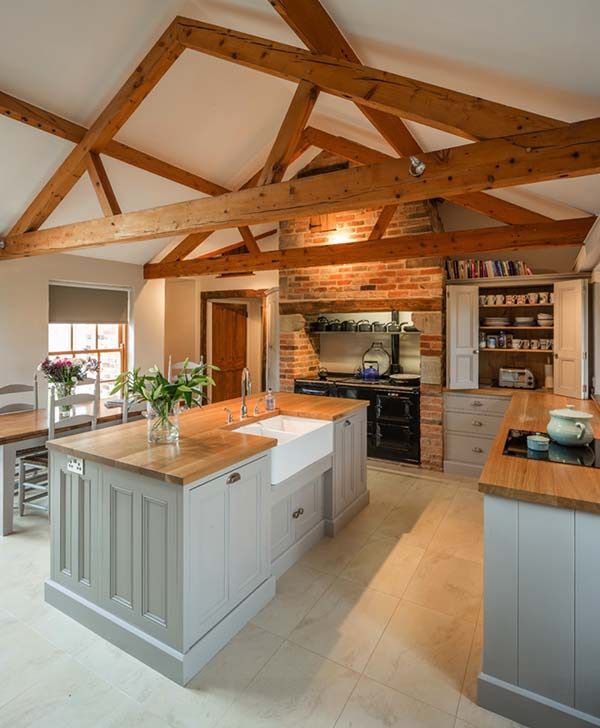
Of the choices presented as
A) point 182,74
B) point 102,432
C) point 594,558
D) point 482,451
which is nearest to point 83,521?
point 102,432

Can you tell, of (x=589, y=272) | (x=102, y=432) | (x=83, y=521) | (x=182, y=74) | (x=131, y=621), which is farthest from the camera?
(x=589, y=272)

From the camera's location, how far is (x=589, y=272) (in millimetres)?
3953

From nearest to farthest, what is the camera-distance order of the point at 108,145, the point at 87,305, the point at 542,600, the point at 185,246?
1. the point at 542,600
2. the point at 108,145
3. the point at 87,305
4. the point at 185,246

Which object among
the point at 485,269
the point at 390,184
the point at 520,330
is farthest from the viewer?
the point at 520,330

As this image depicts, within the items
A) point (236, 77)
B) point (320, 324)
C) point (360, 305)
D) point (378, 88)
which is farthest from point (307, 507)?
point (236, 77)

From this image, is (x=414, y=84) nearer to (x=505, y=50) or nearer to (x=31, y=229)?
(x=505, y=50)

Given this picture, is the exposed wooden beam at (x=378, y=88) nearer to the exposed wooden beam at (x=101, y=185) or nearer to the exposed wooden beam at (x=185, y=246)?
the exposed wooden beam at (x=101, y=185)

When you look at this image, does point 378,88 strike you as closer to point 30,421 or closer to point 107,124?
point 107,124

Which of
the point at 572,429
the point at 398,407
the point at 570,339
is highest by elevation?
the point at 570,339

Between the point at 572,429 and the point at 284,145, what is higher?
the point at 284,145

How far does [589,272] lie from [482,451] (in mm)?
2021

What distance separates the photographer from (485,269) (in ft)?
14.7

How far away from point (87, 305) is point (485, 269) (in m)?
4.79

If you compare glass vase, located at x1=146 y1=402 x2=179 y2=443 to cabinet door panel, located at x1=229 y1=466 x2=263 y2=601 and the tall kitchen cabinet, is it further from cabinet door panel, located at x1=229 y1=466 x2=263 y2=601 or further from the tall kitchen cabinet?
the tall kitchen cabinet
